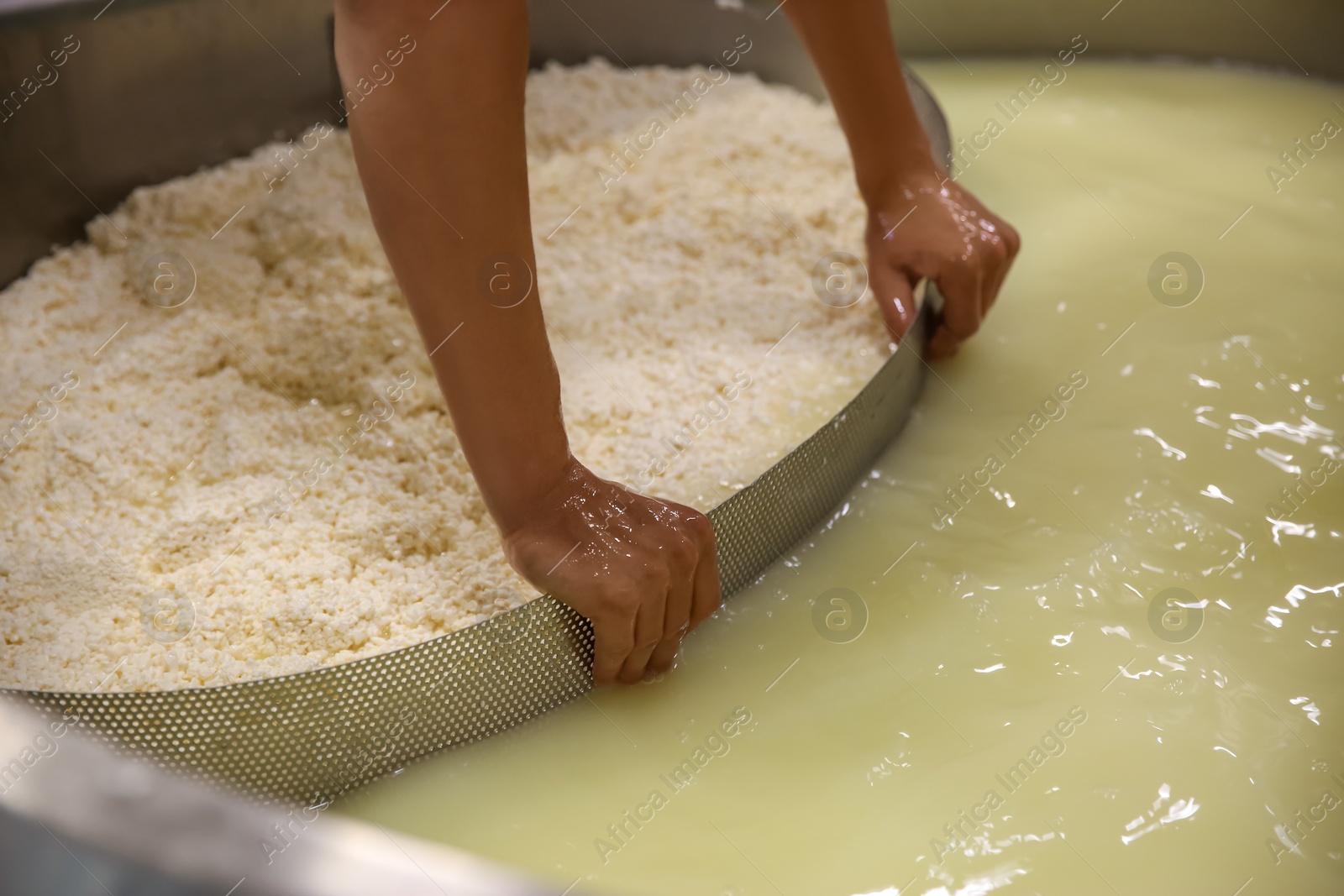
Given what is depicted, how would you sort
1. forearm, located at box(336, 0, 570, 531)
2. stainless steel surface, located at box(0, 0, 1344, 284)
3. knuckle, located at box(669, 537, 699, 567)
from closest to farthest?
forearm, located at box(336, 0, 570, 531) → knuckle, located at box(669, 537, 699, 567) → stainless steel surface, located at box(0, 0, 1344, 284)

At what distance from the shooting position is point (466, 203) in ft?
2.18

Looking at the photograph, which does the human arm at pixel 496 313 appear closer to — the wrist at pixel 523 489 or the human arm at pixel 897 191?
the wrist at pixel 523 489

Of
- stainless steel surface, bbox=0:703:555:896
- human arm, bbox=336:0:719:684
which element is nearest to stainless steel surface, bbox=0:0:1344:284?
human arm, bbox=336:0:719:684

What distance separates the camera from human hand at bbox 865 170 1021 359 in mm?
1033

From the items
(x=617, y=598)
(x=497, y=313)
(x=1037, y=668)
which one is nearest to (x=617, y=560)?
(x=617, y=598)

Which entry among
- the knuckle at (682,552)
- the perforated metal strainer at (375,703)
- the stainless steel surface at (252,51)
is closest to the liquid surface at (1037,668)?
the perforated metal strainer at (375,703)

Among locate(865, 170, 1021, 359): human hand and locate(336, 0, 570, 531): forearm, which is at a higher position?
locate(336, 0, 570, 531): forearm

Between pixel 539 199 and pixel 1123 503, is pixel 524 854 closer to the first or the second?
pixel 1123 503

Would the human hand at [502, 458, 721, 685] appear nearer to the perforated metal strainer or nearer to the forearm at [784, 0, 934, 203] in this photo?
the perforated metal strainer

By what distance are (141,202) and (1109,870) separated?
118 centimetres

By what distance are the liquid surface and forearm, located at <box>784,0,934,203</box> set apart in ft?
0.71

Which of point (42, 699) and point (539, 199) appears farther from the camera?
point (539, 199)

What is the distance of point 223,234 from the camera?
3.89 feet

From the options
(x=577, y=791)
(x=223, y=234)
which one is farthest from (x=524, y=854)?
(x=223, y=234)
